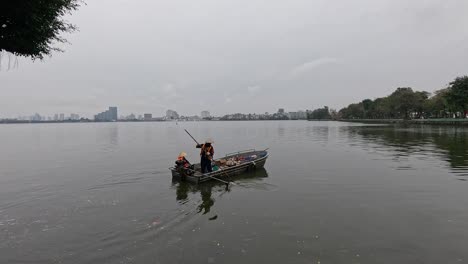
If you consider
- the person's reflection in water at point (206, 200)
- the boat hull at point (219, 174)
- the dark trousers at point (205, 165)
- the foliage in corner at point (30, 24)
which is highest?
the foliage in corner at point (30, 24)

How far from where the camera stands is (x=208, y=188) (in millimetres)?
17906

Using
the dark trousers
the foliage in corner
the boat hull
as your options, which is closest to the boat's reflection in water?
the boat hull

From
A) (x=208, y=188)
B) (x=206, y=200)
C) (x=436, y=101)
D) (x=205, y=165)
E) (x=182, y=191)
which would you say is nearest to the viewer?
(x=206, y=200)

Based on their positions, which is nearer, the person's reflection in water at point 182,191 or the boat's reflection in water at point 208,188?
the boat's reflection in water at point 208,188

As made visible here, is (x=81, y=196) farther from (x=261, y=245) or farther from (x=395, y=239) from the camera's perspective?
(x=395, y=239)

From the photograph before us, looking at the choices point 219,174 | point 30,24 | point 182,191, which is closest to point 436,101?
point 219,174

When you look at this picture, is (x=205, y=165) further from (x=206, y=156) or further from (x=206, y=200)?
(x=206, y=200)

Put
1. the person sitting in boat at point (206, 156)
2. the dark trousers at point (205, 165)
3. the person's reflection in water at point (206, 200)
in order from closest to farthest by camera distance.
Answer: the person's reflection in water at point (206, 200) → the person sitting in boat at point (206, 156) → the dark trousers at point (205, 165)

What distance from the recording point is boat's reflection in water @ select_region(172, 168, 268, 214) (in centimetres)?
1508

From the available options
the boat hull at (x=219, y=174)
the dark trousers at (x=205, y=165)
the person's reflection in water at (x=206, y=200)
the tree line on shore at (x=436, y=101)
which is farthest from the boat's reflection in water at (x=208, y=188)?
the tree line on shore at (x=436, y=101)

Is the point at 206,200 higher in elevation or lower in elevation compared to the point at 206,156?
lower

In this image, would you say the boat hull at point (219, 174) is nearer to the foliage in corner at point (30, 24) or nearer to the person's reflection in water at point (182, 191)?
the person's reflection in water at point (182, 191)

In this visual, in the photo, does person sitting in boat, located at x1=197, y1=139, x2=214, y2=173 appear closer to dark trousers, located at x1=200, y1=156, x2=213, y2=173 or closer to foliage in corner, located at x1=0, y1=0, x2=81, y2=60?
dark trousers, located at x1=200, y1=156, x2=213, y2=173

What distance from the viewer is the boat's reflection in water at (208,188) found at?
1508 cm
